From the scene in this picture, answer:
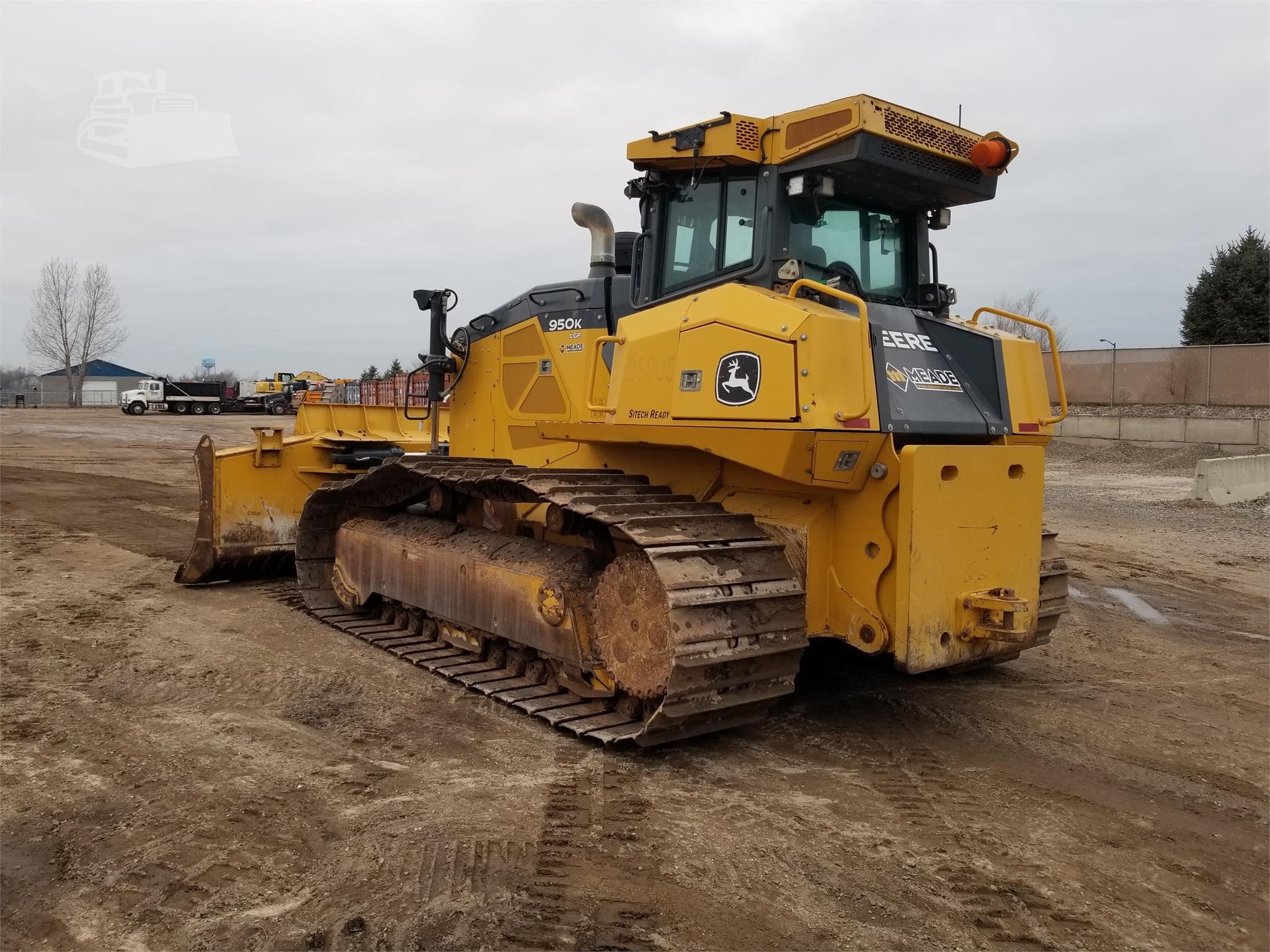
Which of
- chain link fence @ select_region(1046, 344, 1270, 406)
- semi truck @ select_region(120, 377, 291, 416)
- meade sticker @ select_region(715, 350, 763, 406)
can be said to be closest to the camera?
meade sticker @ select_region(715, 350, 763, 406)

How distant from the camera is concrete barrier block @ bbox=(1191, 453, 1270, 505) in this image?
15281 mm

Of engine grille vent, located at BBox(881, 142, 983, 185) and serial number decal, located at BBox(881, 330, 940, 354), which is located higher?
engine grille vent, located at BBox(881, 142, 983, 185)

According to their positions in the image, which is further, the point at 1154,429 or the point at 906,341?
the point at 1154,429

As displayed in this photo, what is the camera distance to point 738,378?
500 cm

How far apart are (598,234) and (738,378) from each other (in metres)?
2.56

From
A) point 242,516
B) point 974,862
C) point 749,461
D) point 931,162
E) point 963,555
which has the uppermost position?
point 931,162

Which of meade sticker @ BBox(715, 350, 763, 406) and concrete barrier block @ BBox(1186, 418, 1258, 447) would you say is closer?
meade sticker @ BBox(715, 350, 763, 406)

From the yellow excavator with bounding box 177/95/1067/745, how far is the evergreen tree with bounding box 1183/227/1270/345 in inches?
1087

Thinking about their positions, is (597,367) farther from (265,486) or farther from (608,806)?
(265,486)

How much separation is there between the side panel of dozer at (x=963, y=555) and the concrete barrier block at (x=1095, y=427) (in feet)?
63.2

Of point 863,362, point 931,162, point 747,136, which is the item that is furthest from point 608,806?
point 931,162

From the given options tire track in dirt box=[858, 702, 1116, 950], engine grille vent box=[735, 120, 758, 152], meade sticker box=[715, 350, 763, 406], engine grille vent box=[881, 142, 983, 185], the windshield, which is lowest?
tire track in dirt box=[858, 702, 1116, 950]

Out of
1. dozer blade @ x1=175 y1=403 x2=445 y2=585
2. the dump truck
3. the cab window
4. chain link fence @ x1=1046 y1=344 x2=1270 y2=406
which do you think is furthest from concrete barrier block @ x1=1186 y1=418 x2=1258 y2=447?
the dump truck

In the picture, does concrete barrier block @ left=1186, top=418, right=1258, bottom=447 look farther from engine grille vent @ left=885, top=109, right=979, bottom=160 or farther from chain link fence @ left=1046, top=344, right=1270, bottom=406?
engine grille vent @ left=885, top=109, right=979, bottom=160
